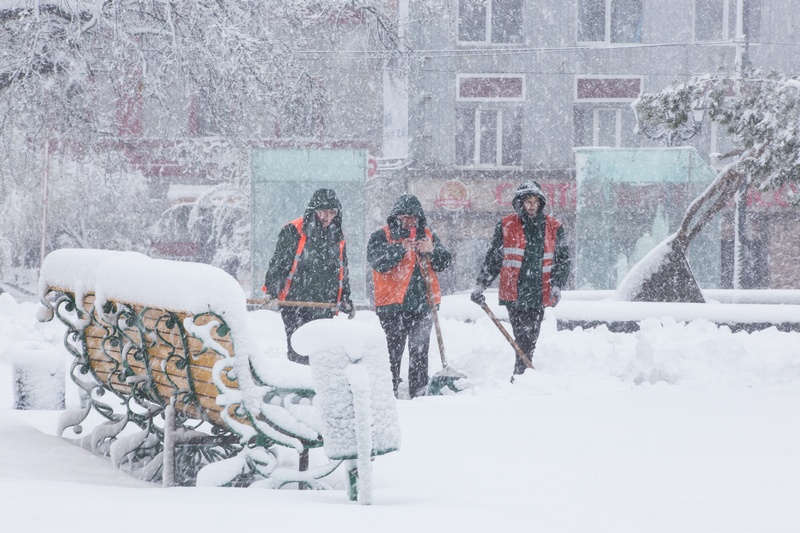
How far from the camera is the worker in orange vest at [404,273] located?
7.65 metres

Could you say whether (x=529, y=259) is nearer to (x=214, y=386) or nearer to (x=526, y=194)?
(x=526, y=194)

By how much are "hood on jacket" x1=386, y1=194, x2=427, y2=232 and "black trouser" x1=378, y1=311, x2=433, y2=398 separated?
0.65m

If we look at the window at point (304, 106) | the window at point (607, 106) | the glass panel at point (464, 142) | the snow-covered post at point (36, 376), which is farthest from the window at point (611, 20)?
the snow-covered post at point (36, 376)

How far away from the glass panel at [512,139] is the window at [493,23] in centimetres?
200

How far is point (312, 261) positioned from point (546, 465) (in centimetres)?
321

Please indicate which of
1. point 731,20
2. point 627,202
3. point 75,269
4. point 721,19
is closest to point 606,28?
point 721,19

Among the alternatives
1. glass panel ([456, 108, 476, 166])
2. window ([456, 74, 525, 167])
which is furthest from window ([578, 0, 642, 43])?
glass panel ([456, 108, 476, 166])

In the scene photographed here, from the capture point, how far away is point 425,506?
3.73 metres

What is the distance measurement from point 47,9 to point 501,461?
621 cm

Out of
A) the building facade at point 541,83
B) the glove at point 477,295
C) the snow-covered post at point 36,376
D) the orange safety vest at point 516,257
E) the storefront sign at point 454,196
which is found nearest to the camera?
the snow-covered post at point 36,376

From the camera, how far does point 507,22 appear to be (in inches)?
1062

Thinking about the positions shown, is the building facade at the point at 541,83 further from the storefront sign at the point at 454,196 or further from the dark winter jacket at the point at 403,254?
the dark winter jacket at the point at 403,254

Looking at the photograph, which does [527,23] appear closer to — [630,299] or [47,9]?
[630,299]

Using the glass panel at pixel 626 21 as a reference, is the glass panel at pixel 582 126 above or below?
A: below
